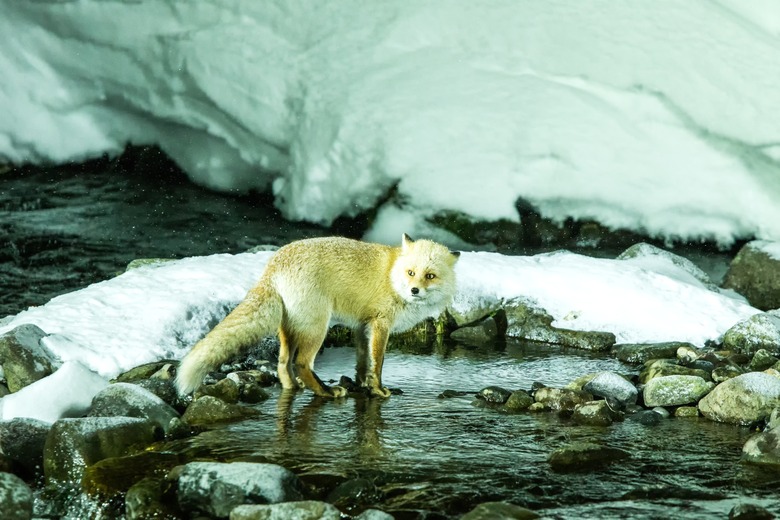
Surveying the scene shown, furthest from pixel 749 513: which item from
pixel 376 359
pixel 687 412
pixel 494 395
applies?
pixel 376 359

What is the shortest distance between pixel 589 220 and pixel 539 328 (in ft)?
13.5

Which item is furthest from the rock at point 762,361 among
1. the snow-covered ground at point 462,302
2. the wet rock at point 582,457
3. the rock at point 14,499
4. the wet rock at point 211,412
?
the rock at point 14,499

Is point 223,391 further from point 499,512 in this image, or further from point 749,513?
point 749,513

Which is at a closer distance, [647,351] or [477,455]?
[477,455]

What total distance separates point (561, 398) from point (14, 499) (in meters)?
3.80

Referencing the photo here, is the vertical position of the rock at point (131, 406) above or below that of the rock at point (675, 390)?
below

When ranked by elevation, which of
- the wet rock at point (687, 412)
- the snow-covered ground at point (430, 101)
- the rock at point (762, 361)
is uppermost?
the snow-covered ground at point (430, 101)

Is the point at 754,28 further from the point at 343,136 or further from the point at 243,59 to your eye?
the point at 243,59

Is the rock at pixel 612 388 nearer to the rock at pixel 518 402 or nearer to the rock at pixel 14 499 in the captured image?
the rock at pixel 518 402

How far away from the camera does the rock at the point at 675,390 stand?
21.0 feet

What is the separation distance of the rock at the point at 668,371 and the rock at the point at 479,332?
7.86 feet

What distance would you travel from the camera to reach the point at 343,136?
14289 mm

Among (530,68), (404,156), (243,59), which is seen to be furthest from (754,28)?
(243,59)

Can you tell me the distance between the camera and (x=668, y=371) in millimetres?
7000
